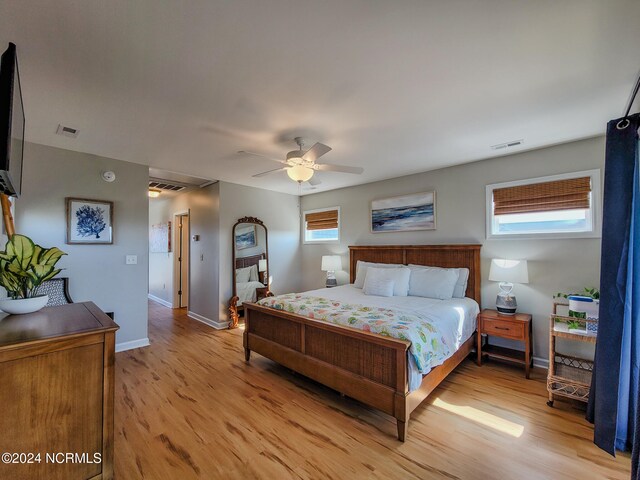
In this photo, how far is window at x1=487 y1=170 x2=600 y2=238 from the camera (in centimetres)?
299

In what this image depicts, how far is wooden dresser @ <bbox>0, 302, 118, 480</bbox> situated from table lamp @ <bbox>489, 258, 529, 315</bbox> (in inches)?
143

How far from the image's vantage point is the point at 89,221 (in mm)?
3443

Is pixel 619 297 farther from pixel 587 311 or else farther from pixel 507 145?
pixel 507 145

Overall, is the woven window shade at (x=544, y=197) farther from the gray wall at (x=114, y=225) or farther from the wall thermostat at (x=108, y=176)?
the wall thermostat at (x=108, y=176)

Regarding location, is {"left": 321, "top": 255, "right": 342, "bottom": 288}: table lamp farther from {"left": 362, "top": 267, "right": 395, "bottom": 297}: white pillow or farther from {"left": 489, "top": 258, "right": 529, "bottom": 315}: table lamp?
{"left": 489, "top": 258, "right": 529, "bottom": 315}: table lamp

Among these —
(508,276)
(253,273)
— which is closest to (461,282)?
(508,276)

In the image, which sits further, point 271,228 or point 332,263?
point 271,228

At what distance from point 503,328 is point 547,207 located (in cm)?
149

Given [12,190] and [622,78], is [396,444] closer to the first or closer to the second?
[12,190]

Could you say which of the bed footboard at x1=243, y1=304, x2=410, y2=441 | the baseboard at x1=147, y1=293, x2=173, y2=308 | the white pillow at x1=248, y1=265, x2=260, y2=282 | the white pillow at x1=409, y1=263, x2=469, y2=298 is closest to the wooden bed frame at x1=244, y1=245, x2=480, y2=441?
the bed footboard at x1=243, y1=304, x2=410, y2=441

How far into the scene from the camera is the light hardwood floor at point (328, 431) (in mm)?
1757

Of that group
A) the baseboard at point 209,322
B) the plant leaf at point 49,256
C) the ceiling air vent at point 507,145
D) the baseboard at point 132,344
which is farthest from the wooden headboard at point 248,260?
the ceiling air vent at point 507,145

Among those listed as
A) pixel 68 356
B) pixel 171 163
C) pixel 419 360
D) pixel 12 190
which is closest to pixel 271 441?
pixel 419 360

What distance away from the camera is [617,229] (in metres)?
1.90
